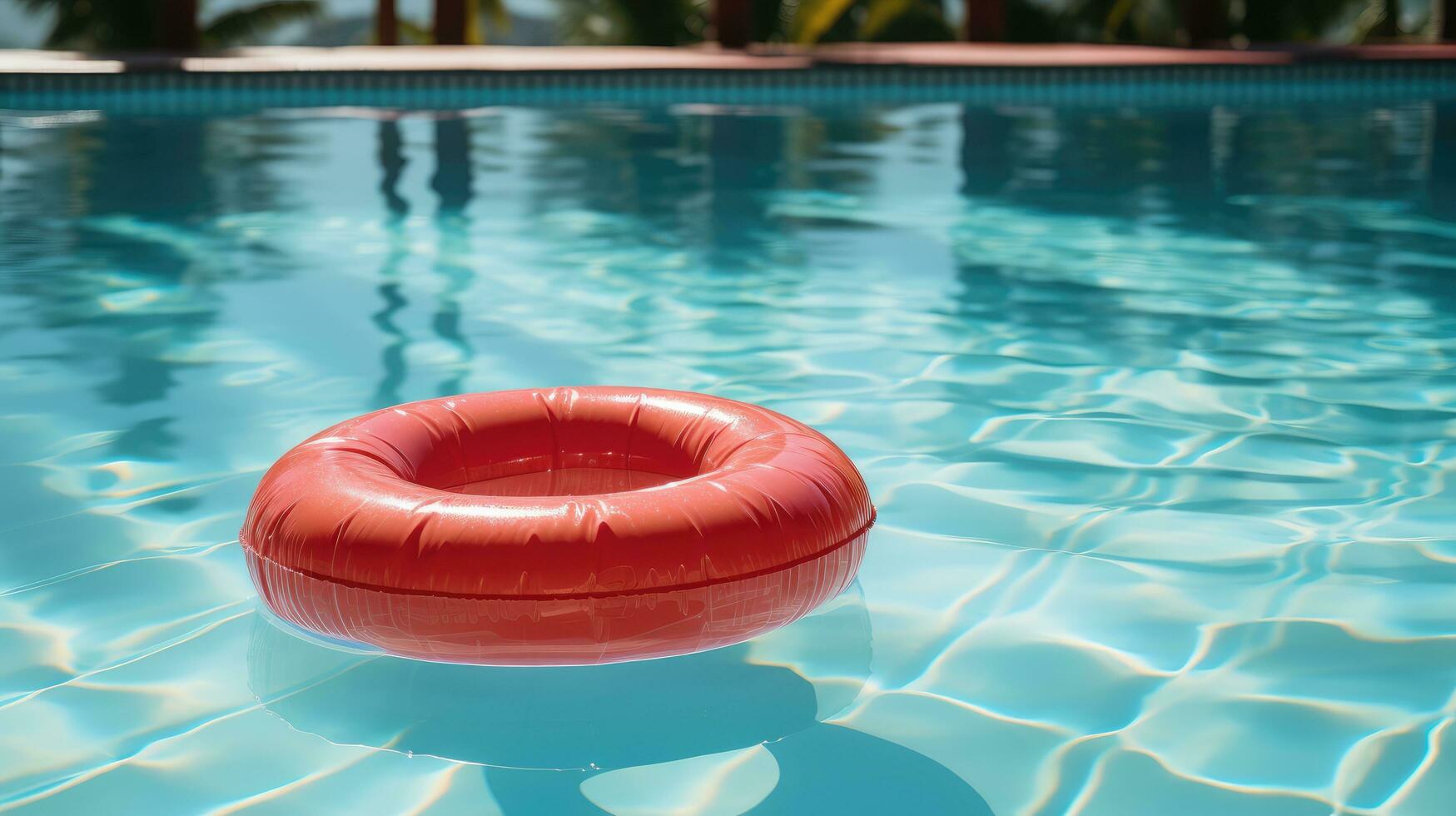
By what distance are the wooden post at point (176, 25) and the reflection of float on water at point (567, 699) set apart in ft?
41.7

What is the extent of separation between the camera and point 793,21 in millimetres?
17219

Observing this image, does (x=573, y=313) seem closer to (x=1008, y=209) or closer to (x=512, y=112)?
(x=1008, y=209)

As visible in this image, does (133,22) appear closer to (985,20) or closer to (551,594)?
(985,20)

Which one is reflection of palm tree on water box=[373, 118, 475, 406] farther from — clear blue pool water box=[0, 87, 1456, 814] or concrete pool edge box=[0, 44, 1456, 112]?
concrete pool edge box=[0, 44, 1456, 112]

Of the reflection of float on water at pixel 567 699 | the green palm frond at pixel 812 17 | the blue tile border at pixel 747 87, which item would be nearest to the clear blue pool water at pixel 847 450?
the reflection of float on water at pixel 567 699

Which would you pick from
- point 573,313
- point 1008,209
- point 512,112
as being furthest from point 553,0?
point 573,313

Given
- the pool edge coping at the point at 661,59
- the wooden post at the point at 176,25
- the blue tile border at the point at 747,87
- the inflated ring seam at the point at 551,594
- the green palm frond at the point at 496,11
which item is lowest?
the inflated ring seam at the point at 551,594

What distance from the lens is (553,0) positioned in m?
22.9

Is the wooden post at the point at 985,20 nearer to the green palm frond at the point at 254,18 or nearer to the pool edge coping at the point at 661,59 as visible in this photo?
the pool edge coping at the point at 661,59

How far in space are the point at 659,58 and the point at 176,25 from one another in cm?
470

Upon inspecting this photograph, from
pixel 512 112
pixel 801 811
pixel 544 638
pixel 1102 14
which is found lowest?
pixel 801 811

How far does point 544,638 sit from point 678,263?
422 centimetres

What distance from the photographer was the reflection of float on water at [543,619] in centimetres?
220

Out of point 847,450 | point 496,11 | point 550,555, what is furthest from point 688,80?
point 550,555
